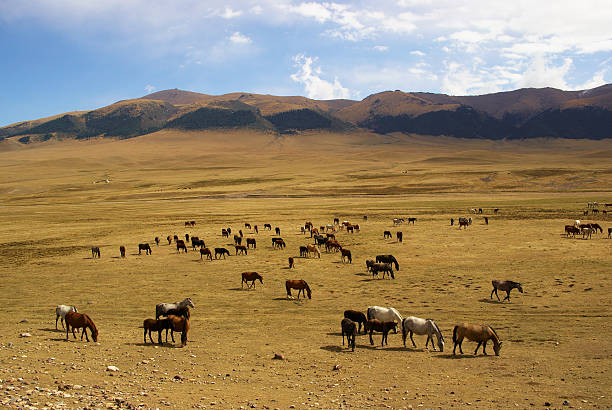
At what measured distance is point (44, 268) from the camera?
2842cm

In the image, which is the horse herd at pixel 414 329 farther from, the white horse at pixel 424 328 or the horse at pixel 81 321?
the horse at pixel 81 321

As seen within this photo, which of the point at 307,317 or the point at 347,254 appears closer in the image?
the point at 307,317

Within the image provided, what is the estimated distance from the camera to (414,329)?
14.4 metres

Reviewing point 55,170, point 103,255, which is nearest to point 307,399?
point 103,255

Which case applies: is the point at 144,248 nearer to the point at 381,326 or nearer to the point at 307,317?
the point at 307,317

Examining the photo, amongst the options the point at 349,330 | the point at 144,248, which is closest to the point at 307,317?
the point at 349,330

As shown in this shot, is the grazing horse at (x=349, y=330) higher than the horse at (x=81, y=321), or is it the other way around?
the horse at (x=81, y=321)

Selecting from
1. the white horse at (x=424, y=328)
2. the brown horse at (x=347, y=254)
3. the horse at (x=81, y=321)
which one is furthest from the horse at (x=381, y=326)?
the brown horse at (x=347, y=254)

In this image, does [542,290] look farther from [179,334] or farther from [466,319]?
[179,334]

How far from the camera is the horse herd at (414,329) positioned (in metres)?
13.5

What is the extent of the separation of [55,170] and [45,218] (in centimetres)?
13444

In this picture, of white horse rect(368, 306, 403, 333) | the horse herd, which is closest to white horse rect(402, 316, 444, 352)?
the horse herd

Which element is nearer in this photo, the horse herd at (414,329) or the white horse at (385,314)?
Answer: the horse herd at (414,329)

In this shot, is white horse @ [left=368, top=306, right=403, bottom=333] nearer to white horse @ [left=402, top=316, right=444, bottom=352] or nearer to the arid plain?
the arid plain
